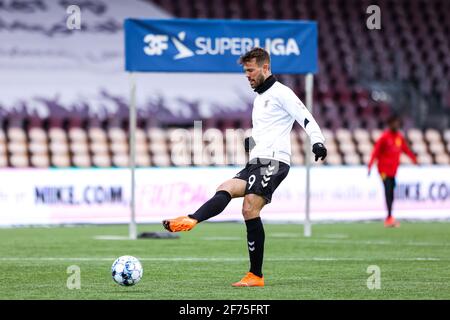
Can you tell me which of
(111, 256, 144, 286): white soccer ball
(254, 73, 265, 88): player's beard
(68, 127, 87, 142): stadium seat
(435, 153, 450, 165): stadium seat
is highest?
(254, 73, 265, 88): player's beard

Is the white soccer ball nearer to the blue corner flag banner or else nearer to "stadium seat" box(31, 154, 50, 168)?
the blue corner flag banner

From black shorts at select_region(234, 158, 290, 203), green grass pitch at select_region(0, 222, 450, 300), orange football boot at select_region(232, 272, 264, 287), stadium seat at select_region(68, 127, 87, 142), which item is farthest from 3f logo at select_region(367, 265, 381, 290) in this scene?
stadium seat at select_region(68, 127, 87, 142)

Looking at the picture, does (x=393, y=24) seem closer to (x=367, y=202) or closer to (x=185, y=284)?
(x=367, y=202)

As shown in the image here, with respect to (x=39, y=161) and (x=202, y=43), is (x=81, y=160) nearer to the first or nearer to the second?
(x=39, y=161)

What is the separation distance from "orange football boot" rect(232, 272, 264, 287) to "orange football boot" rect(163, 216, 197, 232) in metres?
0.92

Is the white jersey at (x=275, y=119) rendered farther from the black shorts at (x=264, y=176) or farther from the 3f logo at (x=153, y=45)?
the 3f logo at (x=153, y=45)

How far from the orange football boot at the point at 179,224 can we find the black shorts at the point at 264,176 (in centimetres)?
90

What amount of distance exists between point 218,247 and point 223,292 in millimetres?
6149

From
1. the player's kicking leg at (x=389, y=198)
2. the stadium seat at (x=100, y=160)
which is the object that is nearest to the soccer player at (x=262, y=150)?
the player's kicking leg at (x=389, y=198)

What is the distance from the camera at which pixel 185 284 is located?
440 inches

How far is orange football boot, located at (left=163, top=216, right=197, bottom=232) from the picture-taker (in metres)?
10.3

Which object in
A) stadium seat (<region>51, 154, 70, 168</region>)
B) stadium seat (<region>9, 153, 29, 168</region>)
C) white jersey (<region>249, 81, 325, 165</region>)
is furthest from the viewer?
stadium seat (<region>51, 154, 70, 168</region>)

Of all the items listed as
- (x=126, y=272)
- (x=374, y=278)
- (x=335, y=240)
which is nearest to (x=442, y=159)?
(x=335, y=240)
